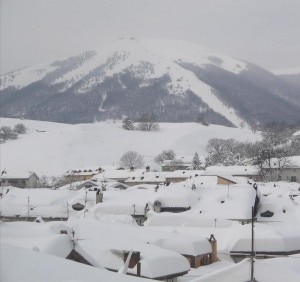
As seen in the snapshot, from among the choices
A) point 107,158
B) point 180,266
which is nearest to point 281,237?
point 180,266

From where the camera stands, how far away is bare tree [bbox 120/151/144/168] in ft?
110

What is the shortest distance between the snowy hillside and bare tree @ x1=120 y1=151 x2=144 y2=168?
2.66 ft

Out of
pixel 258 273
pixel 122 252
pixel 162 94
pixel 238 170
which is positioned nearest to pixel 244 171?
pixel 238 170

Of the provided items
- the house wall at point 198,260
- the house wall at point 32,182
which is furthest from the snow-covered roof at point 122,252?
the house wall at point 32,182

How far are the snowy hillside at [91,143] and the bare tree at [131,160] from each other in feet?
2.66

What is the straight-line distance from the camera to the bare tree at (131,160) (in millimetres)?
33594

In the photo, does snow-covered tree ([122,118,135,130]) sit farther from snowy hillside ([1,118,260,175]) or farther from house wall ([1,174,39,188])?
house wall ([1,174,39,188])

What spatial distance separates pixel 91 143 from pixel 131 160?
6.02 meters

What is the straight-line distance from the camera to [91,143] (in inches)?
1534

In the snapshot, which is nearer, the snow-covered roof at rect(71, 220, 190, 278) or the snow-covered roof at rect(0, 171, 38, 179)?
the snow-covered roof at rect(71, 220, 190, 278)

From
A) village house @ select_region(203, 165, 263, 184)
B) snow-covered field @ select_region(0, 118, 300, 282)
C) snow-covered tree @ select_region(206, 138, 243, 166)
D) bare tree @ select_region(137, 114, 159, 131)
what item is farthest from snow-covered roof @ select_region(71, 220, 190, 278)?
bare tree @ select_region(137, 114, 159, 131)

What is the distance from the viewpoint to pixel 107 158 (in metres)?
35.8

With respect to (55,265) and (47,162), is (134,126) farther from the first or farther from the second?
(55,265)

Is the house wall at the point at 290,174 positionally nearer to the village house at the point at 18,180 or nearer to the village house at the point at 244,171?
the village house at the point at 244,171
